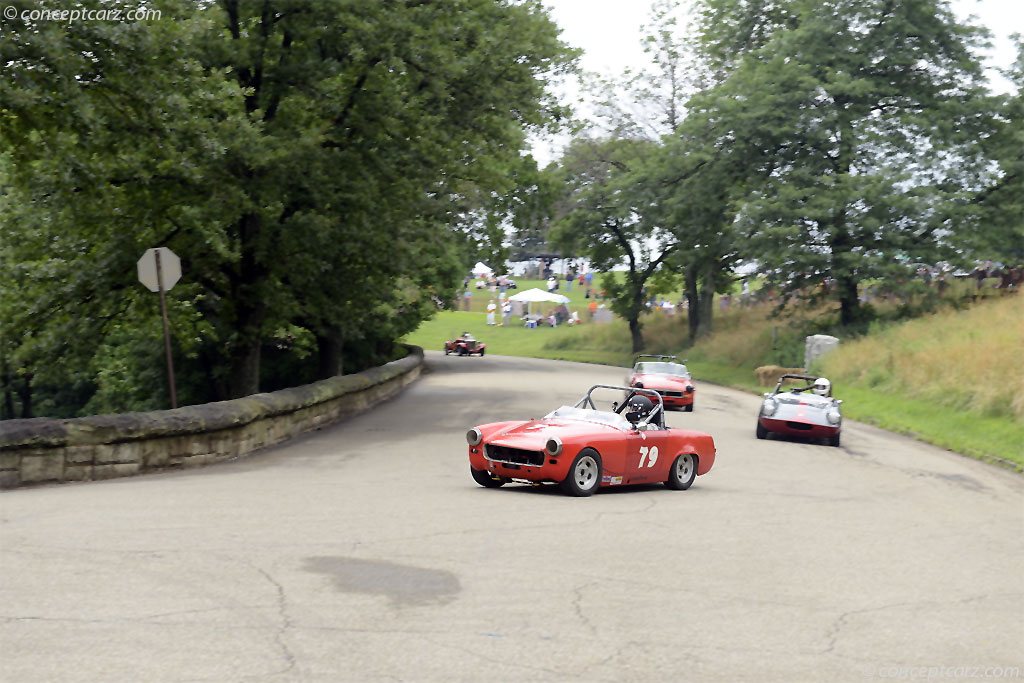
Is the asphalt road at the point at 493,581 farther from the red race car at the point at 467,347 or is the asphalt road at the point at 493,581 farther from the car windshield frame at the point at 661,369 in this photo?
the red race car at the point at 467,347

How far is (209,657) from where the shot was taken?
18.3 feet

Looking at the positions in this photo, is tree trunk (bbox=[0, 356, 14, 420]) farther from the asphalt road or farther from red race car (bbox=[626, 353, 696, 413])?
the asphalt road

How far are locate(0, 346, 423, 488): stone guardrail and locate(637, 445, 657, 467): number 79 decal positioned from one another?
578cm

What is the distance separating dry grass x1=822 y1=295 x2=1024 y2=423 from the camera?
80.2ft

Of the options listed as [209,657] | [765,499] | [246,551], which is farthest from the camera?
[765,499]

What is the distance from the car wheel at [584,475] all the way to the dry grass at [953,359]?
42.4ft

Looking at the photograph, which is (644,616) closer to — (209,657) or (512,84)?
(209,657)

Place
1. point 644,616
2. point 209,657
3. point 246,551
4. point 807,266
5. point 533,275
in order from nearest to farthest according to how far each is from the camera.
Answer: point 209,657 → point 644,616 → point 246,551 → point 807,266 → point 533,275

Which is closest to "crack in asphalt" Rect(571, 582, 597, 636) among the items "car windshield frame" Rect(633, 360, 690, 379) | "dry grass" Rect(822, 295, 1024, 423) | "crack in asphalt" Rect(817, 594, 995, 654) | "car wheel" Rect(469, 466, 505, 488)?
"crack in asphalt" Rect(817, 594, 995, 654)

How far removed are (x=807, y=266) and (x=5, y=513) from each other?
35.2 meters

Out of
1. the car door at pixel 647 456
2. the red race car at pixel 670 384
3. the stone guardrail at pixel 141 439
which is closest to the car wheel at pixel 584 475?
the car door at pixel 647 456

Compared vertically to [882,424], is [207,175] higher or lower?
higher

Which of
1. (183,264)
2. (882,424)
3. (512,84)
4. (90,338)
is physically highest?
(512,84)

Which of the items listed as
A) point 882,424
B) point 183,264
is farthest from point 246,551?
point 882,424
